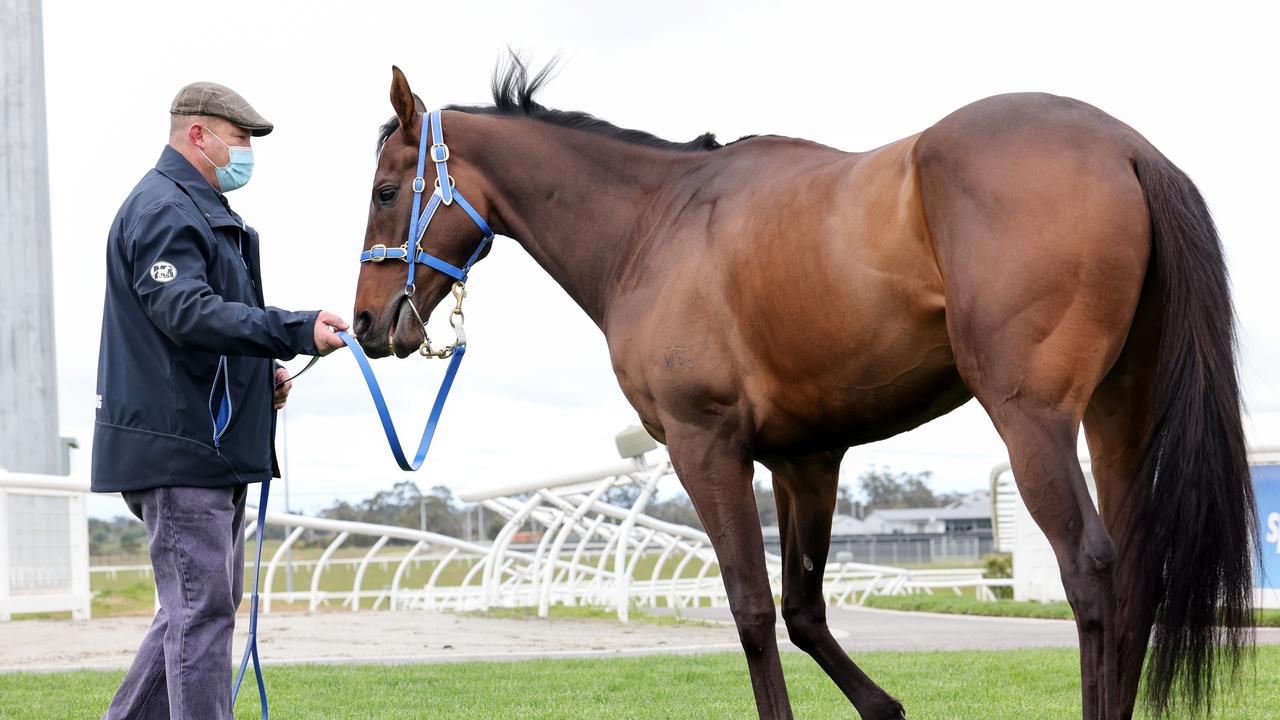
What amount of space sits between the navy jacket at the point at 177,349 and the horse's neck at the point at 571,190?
3.73 feet

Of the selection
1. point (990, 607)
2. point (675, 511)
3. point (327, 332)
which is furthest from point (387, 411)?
point (675, 511)

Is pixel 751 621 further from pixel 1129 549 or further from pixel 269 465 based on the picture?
pixel 269 465


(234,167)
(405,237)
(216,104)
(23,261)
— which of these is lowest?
(405,237)

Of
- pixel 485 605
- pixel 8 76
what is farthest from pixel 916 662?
pixel 8 76

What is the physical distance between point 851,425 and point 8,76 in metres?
11.1

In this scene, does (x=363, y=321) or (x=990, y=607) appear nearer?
(x=363, y=321)

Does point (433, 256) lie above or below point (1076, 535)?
above

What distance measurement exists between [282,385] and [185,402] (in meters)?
0.66

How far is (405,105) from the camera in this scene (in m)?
4.42

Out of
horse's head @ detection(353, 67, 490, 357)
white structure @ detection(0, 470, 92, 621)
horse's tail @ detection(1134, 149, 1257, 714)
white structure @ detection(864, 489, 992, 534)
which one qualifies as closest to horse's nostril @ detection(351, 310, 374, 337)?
horse's head @ detection(353, 67, 490, 357)

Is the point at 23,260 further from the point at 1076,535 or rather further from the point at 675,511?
the point at 675,511

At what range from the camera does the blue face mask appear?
3.89m

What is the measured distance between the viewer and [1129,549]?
3586 mm

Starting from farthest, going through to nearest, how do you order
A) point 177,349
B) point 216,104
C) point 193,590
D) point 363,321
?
1. point 363,321
2. point 216,104
3. point 177,349
4. point 193,590
